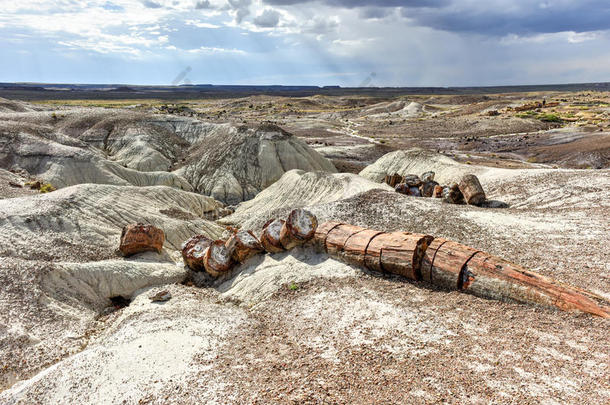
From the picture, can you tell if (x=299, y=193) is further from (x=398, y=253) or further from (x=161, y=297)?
(x=398, y=253)

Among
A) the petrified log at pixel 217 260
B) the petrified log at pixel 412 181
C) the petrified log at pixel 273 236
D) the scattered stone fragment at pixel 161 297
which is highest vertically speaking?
the petrified log at pixel 412 181

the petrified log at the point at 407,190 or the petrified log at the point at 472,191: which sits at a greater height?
the petrified log at the point at 472,191

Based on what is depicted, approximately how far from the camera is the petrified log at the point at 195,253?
60.8 ft

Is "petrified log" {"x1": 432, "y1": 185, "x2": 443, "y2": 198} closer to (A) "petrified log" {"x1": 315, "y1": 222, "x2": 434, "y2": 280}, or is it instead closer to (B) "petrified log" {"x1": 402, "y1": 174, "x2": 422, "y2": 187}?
(B) "petrified log" {"x1": 402, "y1": 174, "x2": 422, "y2": 187}

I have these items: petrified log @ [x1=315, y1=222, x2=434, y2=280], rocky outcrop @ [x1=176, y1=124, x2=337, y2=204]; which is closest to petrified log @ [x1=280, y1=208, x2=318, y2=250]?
petrified log @ [x1=315, y1=222, x2=434, y2=280]

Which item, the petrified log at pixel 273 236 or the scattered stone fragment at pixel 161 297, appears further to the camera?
the petrified log at pixel 273 236

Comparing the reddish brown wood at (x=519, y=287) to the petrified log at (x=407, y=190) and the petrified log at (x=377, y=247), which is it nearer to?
the petrified log at (x=377, y=247)

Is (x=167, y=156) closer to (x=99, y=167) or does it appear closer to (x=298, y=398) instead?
(x=99, y=167)

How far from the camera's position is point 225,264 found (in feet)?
58.6

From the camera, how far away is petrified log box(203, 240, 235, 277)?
1787 cm

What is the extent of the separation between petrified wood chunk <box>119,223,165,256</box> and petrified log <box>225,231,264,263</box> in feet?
14.6

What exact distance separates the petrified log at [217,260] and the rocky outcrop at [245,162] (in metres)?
22.6

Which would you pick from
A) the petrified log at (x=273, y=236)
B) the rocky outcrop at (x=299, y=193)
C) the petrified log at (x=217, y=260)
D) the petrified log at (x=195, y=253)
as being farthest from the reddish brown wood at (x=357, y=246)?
the rocky outcrop at (x=299, y=193)

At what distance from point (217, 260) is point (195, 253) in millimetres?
1381
